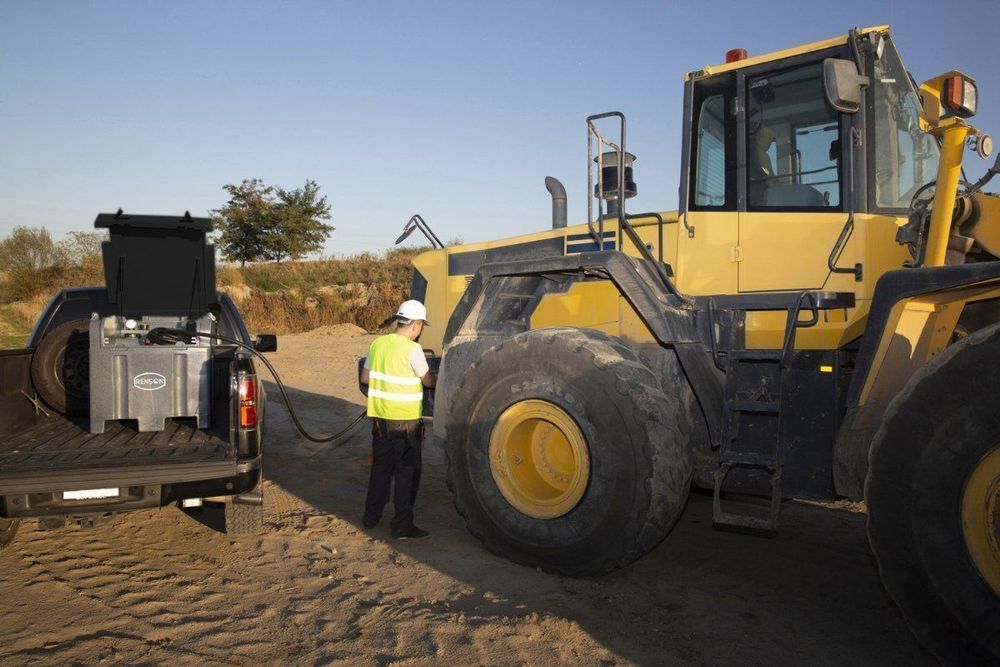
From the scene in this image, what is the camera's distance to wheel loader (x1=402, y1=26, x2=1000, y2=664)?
3.80 m

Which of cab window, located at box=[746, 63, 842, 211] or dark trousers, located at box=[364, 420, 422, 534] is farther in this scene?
dark trousers, located at box=[364, 420, 422, 534]

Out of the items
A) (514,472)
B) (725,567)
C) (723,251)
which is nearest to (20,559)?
(514,472)

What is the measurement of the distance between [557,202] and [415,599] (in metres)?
3.55

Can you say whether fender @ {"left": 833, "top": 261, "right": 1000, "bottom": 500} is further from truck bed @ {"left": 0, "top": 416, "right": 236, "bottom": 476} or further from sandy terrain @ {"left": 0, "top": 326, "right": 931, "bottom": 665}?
truck bed @ {"left": 0, "top": 416, "right": 236, "bottom": 476}

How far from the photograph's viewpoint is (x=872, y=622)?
3.91 metres

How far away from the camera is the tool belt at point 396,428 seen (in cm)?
541

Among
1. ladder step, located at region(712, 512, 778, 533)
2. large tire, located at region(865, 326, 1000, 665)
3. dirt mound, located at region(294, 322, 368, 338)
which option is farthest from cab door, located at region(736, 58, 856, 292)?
dirt mound, located at region(294, 322, 368, 338)

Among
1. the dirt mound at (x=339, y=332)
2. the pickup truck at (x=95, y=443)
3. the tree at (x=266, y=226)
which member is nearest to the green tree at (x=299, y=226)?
the tree at (x=266, y=226)

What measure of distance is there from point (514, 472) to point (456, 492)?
0.46 meters

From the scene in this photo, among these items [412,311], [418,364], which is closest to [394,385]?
[418,364]

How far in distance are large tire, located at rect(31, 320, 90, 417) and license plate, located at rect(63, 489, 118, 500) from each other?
1.77 m

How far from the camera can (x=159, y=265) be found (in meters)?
6.23

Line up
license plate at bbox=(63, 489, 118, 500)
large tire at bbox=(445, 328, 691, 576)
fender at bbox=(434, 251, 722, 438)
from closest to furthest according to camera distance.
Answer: large tire at bbox=(445, 328, 691, 576), license plate at bbox=(63, 489, 118, 500), fender at bbox=(434, 251, 722, 438)

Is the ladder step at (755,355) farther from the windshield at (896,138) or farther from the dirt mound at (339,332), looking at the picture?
the dirt mound at (339,332)
